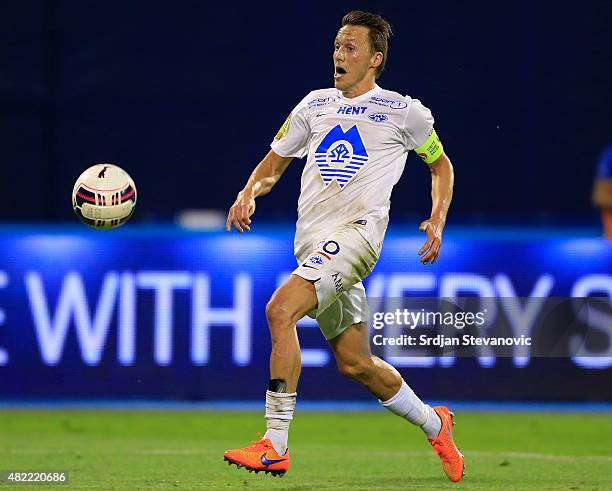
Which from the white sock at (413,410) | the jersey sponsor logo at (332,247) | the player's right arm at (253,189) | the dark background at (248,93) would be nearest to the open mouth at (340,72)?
the player's right arm at (253,189)

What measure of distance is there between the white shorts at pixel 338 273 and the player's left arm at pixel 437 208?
31 centimetres

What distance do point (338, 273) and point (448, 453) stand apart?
119cm

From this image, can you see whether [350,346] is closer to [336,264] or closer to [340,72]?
[336,264]

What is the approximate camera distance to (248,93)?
13547 mm

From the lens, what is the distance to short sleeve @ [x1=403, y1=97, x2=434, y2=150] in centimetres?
741

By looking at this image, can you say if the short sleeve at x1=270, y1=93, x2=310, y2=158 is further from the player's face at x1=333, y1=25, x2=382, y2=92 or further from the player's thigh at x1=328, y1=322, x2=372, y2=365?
the player's thigh at x1=328, y1=322, x2=372, y2=365

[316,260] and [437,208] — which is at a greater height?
[437,208]

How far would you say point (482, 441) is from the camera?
31.6ft

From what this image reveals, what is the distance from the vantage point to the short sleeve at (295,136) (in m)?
7.51

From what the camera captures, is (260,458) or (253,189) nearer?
(260,458)

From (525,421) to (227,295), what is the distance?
8.14 feet

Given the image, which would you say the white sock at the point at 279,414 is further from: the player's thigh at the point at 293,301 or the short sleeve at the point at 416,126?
the short sleeve at the point at 416,126

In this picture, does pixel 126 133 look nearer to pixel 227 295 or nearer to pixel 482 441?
pixel 227 295

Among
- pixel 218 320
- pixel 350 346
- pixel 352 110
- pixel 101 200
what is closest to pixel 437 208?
pixel 352 110
